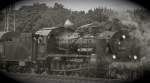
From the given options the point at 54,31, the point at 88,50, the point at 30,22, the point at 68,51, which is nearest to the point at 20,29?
the point at 30,22

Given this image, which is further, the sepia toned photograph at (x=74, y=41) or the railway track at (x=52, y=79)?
the railway track at (x=52, y=79)

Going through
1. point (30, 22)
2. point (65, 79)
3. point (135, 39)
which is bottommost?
point (65, 79)

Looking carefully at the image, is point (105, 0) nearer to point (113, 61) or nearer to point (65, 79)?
point (113, 61)

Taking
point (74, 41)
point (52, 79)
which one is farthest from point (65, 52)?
point (52, 79)

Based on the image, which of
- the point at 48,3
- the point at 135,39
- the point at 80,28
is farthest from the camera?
the point at 48,3

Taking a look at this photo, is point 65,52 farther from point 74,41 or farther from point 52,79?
point 52,79

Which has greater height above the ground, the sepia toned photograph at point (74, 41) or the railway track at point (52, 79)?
the sepia toned photograph at point (74, 41)

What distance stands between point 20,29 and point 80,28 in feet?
5.35

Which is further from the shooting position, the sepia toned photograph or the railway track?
the railway track

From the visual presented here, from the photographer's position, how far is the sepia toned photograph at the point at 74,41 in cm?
577

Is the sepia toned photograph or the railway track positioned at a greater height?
the sepia toned photograph

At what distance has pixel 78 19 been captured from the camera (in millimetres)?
6289

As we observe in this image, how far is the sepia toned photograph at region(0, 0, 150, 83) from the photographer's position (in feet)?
18.9

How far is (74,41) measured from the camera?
627 centimetres
